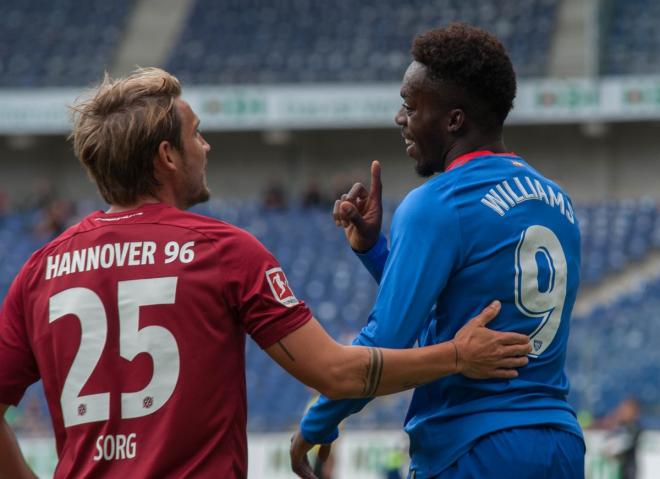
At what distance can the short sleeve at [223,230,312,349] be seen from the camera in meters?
2.96

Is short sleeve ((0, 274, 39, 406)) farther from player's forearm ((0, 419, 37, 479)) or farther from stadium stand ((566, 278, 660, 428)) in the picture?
stadium stand ((566, 278, 660, 428))

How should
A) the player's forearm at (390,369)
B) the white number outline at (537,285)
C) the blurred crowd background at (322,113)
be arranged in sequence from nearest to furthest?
1. the player's forearm at (390,369)
2. the white number outline at (537,285)
3. the blurred crowd background at (322,113)

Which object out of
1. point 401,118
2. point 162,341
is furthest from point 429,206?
point 162,341

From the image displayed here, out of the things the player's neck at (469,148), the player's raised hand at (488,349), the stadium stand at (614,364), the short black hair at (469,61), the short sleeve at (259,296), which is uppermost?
the short black hair at (469,61)

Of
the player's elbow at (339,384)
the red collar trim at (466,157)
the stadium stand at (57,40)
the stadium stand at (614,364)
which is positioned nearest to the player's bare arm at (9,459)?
the player's elbow at (339,384)

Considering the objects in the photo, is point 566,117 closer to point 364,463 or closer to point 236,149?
point 236,149

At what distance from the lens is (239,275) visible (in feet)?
9.72

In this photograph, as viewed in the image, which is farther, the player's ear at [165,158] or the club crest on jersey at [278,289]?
the player's ear at [165,158]

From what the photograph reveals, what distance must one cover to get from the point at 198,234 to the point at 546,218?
0.99 metres

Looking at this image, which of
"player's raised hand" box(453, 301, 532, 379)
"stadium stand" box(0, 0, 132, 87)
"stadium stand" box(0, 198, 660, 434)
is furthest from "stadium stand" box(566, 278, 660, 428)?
"stadium stand" box(0, 0, 132, 87)

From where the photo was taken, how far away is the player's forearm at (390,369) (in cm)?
306

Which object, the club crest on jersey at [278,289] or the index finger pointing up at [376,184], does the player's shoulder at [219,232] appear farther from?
the index finger pointing up at [376,184]

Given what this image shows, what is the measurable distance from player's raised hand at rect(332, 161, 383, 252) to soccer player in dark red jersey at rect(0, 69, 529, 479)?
668 mm

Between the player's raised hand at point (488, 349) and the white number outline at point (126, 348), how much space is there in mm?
745
